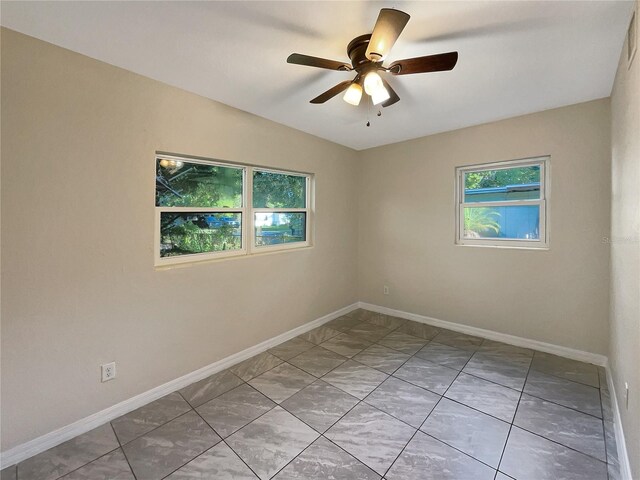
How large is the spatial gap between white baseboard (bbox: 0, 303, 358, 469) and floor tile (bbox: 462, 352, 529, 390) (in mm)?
1950

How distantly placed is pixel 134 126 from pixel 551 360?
13.4 feet

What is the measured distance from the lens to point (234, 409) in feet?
6.71

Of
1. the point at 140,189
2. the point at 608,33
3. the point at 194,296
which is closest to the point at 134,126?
the point at 140,189

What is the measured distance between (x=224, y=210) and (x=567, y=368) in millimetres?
3446

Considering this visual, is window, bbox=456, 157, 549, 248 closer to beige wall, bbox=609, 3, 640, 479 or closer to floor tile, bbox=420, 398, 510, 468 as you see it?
beige wall, bbox=609, 3, 640, 479

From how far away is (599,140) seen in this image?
250 centimetres

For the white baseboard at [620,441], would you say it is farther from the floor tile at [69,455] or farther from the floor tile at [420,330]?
the floor tile at [69,455]

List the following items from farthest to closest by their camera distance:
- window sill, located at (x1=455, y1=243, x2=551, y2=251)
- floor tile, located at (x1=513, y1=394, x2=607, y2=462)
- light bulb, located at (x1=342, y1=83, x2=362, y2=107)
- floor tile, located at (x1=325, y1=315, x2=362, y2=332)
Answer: floor tile, located at (x1=325, y1=315, x2=362, y2=332)
window sill, located at (x1=455, y1=243, x2=551, y2=251)
light bulb, located at (x1=342, y1=83, x2=362, y2=107)
floor tile, located at (x1=513, y1=394, x2=607, y2=462)

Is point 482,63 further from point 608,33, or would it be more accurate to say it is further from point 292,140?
point 292,140

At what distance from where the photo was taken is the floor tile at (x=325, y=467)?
1.50m

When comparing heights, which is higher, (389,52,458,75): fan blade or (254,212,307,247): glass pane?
(389,52,458,75): fan blade

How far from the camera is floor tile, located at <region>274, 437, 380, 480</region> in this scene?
59.2 inches

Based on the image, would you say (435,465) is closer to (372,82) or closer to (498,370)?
(498,370)

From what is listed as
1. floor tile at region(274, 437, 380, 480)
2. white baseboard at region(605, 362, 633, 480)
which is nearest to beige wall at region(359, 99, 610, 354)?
white baseboard at region(605, 362, 633, 480)
